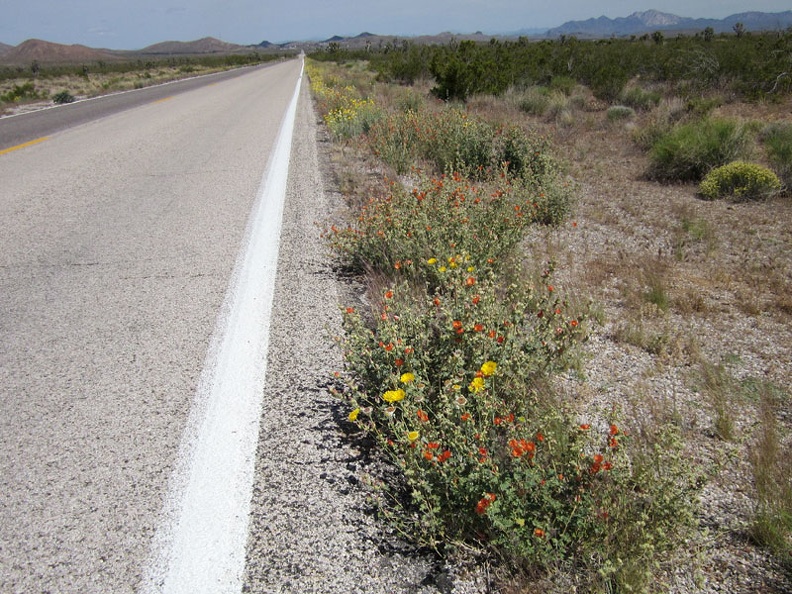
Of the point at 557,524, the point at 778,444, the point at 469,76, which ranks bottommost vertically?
the point at 778,444

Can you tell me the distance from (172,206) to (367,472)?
16.3ft

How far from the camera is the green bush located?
646 centimetres

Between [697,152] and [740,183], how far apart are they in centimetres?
99

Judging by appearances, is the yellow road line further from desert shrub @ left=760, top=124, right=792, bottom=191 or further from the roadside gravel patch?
desert shrub @ left=760, top=124, right=792, bottom=191

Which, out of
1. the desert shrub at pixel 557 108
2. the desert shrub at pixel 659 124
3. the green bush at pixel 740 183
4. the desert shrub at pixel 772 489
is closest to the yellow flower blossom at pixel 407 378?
the desert shrub at pixel 772 489

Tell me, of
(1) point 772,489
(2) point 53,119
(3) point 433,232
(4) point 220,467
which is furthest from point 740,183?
(2) point 53,119

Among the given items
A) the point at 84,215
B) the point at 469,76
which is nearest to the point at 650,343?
the point at 84,215

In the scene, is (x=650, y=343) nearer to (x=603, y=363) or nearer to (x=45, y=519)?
(x=603, y=363)

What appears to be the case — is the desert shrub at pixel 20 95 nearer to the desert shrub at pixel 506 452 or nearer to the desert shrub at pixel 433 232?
the desert shrub at pixel 433 232

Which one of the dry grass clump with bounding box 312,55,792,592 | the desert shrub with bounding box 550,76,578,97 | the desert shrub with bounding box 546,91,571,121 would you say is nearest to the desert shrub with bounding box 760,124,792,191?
the dry grass clump with bounding box 312,55,792,592

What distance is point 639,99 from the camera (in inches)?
574

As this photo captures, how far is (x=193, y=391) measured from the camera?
2.74m

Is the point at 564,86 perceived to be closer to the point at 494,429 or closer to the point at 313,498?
the point at 494,429

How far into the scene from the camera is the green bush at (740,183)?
646 centimetres
